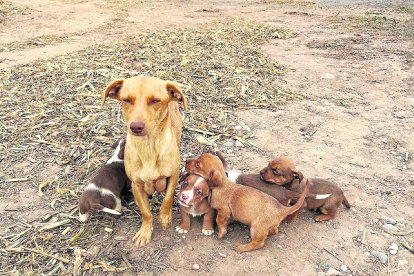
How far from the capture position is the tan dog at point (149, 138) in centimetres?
326

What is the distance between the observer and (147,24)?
12.2 m

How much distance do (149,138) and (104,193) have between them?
2.80 feet

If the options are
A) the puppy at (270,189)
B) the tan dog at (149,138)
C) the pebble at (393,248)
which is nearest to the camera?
the tan dog at (149,138)

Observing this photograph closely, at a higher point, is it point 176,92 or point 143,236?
point 176,92

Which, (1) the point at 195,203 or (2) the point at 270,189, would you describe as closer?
(1) the point at 195,203

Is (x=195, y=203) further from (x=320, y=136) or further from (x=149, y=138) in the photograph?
Result: (x=320, y=136)

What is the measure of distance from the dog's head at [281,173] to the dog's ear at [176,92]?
4.07 feet

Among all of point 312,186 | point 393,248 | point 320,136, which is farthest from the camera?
point 320,136

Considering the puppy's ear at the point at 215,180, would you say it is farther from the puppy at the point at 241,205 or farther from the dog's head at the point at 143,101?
the dog's head at the point at 143,101

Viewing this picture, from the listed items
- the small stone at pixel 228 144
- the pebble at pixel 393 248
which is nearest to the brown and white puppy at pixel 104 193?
the small stone at pixel 228 144

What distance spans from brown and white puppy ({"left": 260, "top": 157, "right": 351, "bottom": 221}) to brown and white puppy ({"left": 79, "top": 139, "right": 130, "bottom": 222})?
1533mm

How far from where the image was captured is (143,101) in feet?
10.7

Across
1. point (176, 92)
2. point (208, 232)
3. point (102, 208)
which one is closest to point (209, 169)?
point (208, 232)

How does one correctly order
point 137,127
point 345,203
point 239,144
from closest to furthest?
point 137,127 → point 345,203 → point 239,144
